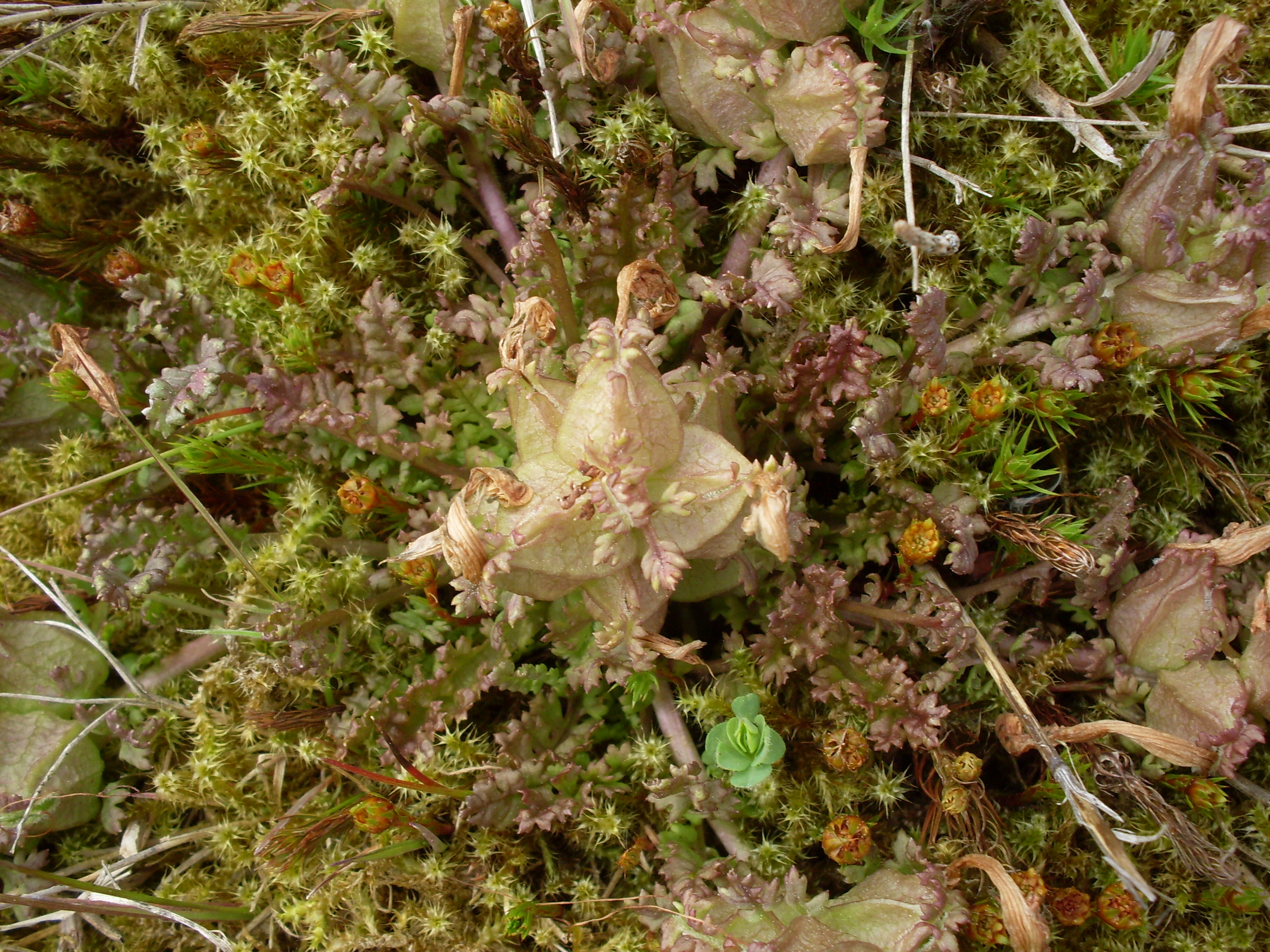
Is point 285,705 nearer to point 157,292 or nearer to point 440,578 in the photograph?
point 440,578

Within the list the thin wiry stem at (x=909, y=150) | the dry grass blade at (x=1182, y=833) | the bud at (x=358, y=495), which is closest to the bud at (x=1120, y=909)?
the dry grass blade at (x=1182, y=833)

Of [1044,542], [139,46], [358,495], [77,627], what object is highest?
[139,46]

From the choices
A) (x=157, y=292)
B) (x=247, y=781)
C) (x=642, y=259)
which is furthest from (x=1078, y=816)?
(x=157, y=292)

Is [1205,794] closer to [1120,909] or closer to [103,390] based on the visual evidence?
[1120,909]

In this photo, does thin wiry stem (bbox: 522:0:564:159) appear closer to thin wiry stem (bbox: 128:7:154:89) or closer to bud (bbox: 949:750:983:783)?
thin wiry stem (bbox: 128:7:154:89)

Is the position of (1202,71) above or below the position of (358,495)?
above

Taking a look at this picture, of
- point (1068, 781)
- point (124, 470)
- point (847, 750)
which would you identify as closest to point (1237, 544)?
point (1068, 781)
